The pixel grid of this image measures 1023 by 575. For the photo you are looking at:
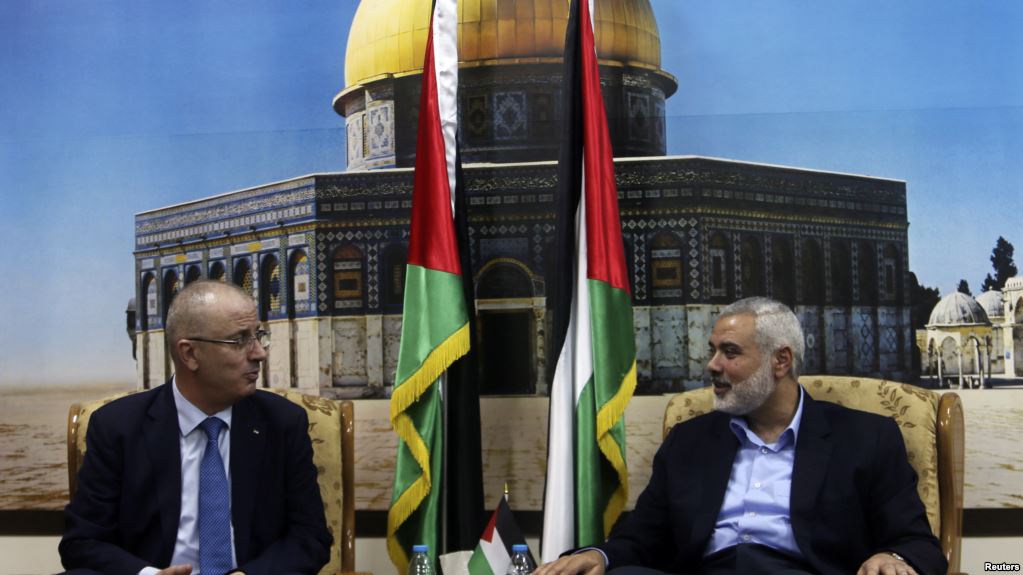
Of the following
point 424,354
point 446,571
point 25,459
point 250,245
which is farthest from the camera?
point 250,245

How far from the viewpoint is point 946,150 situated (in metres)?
4.29

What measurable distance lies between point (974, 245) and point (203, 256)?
3.51 metres

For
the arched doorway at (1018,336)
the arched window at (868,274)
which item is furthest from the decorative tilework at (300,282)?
the arched doorway at (1018,336)

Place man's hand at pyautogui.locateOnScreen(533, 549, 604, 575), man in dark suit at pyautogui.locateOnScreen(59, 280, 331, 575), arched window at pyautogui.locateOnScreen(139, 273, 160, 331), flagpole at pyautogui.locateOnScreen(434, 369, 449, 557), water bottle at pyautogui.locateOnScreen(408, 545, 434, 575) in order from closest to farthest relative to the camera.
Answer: man's hand at pyautogui.locateOnScreen(533, 549, 604, 575) < man in dark suit at pyautogui.locateOnScreen(59, 280, 331, 575) < water bottle at pyautogui.locateOnScreen(408, 545, 434, 575) < flagpole at pyautogui.locateOnScreen(434, 369, 449, 557) < arched window at pyautogui.locateOnScreen(139, 273, 160, 331)

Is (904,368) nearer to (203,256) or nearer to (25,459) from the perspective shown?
(203,256)

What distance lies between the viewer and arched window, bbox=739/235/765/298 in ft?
14.6

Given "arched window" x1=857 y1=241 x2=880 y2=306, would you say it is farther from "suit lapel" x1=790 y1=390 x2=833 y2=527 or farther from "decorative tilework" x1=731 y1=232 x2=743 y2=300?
"suit lapel" x1=790 y1=390 x2=833 y2=527

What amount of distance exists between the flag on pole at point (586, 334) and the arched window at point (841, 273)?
117 cm

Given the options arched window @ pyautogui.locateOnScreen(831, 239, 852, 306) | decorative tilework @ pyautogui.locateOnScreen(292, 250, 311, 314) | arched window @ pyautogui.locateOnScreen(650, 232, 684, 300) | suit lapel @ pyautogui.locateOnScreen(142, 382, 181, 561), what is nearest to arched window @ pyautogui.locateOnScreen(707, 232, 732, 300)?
arched window @ pyautogui.locateOnScreen(650, 232, 684, 300)

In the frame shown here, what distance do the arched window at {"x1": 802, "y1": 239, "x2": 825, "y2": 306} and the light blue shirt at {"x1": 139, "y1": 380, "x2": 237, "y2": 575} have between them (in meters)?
2.59

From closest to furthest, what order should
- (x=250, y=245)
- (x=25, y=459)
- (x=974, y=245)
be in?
1. (x=974, y=245)
2. (x=25, y=459)
3. (x=250, y=245)

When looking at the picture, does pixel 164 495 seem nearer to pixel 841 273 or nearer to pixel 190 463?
pixel 190 463

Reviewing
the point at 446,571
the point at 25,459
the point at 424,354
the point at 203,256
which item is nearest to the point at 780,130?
the point at 424,354

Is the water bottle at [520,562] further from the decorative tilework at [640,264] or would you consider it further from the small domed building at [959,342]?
the small domed building at [959,342]
